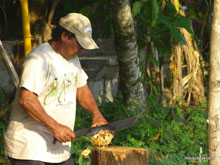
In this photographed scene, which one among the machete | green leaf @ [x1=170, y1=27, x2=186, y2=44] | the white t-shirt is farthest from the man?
green leaf @ [x1=170, y1=27, x2=186, y2=44]

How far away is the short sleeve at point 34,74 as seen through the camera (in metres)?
3.04

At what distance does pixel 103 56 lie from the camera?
25.3ft

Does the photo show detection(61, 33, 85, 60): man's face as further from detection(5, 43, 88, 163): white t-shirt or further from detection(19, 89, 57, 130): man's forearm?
detection(19, 89, 57, 130): man's forearm

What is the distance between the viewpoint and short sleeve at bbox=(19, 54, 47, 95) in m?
3.04

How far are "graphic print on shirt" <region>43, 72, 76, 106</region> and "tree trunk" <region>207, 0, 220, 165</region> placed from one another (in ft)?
3.55

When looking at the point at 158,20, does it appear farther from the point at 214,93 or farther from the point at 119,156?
the point at 119,156

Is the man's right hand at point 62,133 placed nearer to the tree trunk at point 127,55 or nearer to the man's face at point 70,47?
the man's face at point 70,47

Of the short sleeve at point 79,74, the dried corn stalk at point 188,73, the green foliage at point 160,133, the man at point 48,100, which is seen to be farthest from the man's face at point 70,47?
the dried corn stalk at point 188,73

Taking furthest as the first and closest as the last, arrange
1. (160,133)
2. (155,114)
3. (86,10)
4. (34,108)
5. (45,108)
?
(155,114) < (86,10) < (160,133) < (45,108) < (34,108)

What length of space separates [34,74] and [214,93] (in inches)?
55.9

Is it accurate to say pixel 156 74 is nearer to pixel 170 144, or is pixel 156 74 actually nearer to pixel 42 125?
pixel 170 144

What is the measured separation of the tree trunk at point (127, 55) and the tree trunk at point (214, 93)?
6.47ft

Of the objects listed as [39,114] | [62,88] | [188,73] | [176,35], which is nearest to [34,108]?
[39,114]

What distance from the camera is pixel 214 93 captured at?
355 cm
